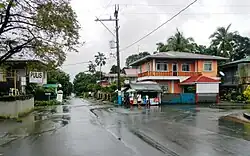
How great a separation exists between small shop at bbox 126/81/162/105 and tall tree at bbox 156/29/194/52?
2159 centimetres

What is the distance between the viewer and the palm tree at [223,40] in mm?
68188

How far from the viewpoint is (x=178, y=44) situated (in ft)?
217

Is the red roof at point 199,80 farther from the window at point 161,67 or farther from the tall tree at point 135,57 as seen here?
the tall tree at point 135,57

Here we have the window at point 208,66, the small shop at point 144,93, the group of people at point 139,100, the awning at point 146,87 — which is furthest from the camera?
the window at point 208,66

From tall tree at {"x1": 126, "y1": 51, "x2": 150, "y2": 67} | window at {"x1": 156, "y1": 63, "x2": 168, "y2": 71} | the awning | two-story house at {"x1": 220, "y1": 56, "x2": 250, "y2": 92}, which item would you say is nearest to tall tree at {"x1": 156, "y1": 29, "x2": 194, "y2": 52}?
two-story house at {"x1": 220, "y1": 56, "x2": 250, "y2": 92}

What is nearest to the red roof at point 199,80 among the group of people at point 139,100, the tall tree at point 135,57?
the group of people at point 139,100

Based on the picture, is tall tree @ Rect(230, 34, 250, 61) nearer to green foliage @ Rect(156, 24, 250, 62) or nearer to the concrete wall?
green foliage @ Rect(156, 24, 250, 62)

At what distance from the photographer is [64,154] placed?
10.8m

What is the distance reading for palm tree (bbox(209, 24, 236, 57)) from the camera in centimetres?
6819

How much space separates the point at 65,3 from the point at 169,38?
166ft

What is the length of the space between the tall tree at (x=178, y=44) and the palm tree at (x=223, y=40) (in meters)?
4.71

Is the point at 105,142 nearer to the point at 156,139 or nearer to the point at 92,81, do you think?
the point at 156,139

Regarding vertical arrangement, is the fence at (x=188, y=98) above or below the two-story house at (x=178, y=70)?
below

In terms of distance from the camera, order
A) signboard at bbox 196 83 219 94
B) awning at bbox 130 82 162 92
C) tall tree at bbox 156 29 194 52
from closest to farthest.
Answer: awning at bbox 130 82 162 92 → signboard at bbox 196 83 219 94 → tall tree at bbox 156 29 194 52
